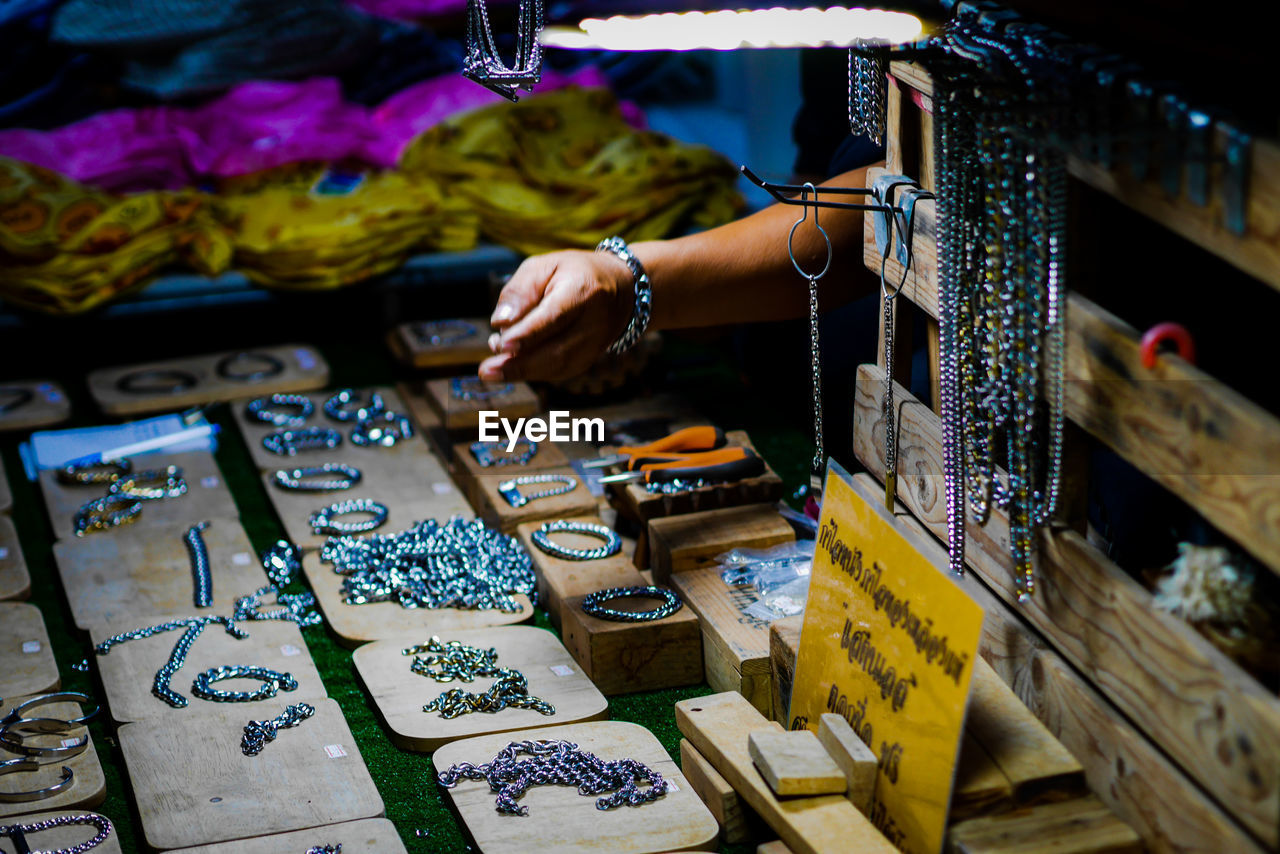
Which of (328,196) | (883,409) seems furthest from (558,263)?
(328,196)

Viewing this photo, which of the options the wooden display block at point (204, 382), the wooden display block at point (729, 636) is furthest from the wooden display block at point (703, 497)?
the wooden display block at point (204, 382)

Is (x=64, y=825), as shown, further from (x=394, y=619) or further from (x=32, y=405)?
(x=32, y=405)

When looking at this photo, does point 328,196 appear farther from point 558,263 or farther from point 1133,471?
point 1133,471

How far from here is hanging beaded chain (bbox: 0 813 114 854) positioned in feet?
5.56

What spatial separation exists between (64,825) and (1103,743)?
4.21ft

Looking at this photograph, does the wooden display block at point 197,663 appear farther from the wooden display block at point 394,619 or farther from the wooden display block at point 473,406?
the wooden display block at point 473,406

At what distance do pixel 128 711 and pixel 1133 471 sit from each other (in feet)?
4.87

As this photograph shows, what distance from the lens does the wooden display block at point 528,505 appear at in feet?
8.50

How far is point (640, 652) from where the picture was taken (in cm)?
212

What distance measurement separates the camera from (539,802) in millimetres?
1769

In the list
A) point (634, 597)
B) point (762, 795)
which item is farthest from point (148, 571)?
point (762, 795)

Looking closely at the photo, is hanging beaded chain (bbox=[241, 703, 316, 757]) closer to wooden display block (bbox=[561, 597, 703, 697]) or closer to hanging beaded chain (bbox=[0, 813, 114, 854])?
hanging beaded chain (bbox=[0, 813, 114, 854])

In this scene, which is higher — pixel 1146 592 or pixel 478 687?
pixel 1146 592

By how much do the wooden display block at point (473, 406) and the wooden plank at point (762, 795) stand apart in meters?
1.31
